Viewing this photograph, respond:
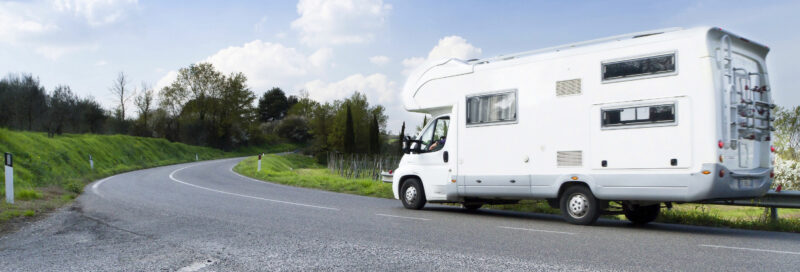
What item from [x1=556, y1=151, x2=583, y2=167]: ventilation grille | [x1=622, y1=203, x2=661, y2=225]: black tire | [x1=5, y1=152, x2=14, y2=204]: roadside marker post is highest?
[x1=556, y1=151, x2=583, y2=167]: ventilation grille

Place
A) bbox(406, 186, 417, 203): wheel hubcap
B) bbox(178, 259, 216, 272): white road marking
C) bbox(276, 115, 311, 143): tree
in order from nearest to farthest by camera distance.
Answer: bbox(178, 259, 216, 272): white road marking → bbox(406, 186, 417, 203): wheel hubcap → bbox(276, 115, 311, 143): tree

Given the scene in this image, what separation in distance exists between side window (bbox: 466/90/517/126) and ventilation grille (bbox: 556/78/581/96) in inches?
32.1

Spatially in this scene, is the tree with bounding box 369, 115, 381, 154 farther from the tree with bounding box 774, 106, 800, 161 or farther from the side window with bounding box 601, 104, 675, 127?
the side window with bounding box 601, 104, 675, 127

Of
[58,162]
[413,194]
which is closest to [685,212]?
[413,194]

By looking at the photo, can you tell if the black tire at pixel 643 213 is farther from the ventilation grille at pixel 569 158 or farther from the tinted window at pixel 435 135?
the tinted window at pixel 435 135

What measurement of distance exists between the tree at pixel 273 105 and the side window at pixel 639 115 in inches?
3610

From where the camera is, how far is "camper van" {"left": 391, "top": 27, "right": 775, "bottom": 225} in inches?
324

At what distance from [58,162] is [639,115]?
25327 millimetres

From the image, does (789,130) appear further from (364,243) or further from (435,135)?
(364,243)

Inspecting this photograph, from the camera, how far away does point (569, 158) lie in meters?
9.63

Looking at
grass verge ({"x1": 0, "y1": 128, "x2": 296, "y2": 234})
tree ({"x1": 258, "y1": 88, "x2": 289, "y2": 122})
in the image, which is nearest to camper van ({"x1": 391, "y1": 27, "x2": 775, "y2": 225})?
grass verge ({"x1": 0, "y1": 128, "x2": 296, "y2": 234})

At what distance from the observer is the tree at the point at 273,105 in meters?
98.1

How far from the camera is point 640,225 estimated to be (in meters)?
10.0

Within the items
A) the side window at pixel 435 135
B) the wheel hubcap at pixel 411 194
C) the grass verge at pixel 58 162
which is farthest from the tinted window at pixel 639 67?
the grass verge at pixel 58 162
